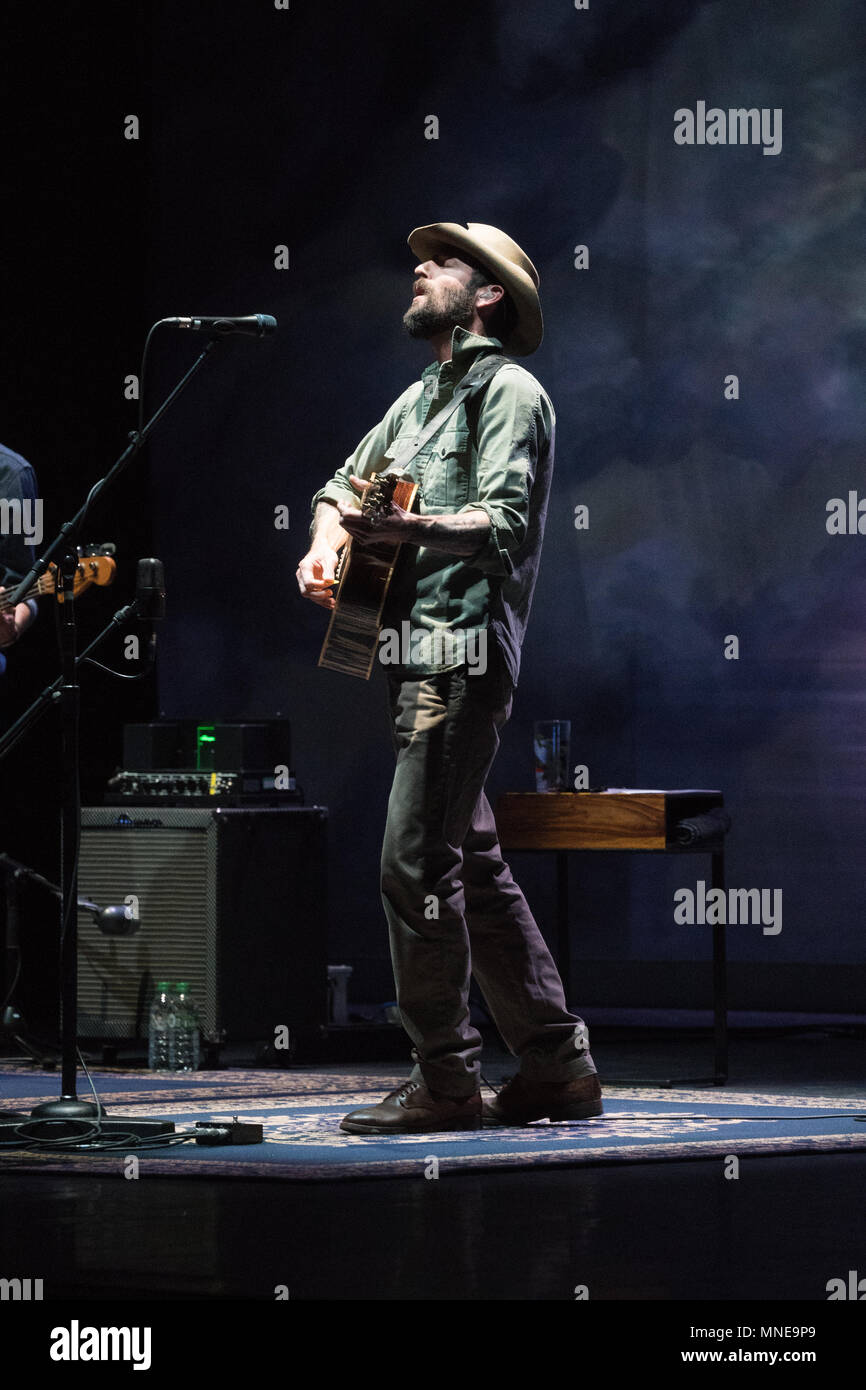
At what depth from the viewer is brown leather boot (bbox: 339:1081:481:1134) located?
473cm

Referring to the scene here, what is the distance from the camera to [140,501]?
8.91 m

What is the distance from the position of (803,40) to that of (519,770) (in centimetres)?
290

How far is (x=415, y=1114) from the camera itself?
474 cm

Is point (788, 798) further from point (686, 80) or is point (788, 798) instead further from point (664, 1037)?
point (686, 80)

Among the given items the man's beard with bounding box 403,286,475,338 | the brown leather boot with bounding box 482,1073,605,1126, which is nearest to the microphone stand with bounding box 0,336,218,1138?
the man's beard with bounding box 403,286,475,338

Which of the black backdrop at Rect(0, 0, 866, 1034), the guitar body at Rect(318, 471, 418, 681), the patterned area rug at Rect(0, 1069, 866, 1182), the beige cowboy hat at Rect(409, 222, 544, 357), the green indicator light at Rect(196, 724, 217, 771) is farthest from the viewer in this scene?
the black backdrop at Rect(0, 0, 866, 1034)

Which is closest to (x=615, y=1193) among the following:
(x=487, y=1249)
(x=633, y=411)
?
(x=487, y=1249)

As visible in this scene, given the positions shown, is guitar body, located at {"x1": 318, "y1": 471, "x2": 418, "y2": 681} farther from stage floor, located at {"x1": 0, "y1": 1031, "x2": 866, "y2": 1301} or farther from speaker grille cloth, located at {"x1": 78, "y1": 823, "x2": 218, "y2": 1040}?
speaker grille cloth, located at {"x1": 78, "y1": 823, "x2": 218, "y2": 1040}

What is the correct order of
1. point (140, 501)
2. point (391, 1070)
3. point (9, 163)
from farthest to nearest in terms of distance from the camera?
point (140, 501) < point (9, 163) < point (391, 1070)

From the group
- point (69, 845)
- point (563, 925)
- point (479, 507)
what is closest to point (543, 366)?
point (563, 925)

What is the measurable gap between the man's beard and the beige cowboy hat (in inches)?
3.6

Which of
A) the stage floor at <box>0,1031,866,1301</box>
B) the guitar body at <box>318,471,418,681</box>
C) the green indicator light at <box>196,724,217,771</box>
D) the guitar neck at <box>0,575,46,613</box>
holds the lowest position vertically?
the stage floor at <box>0,1031,866,1301</box>

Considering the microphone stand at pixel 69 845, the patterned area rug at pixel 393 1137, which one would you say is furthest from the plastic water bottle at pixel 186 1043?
the microphone stand at pixel 69 845

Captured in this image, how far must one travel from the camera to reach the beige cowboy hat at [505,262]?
196 inches
